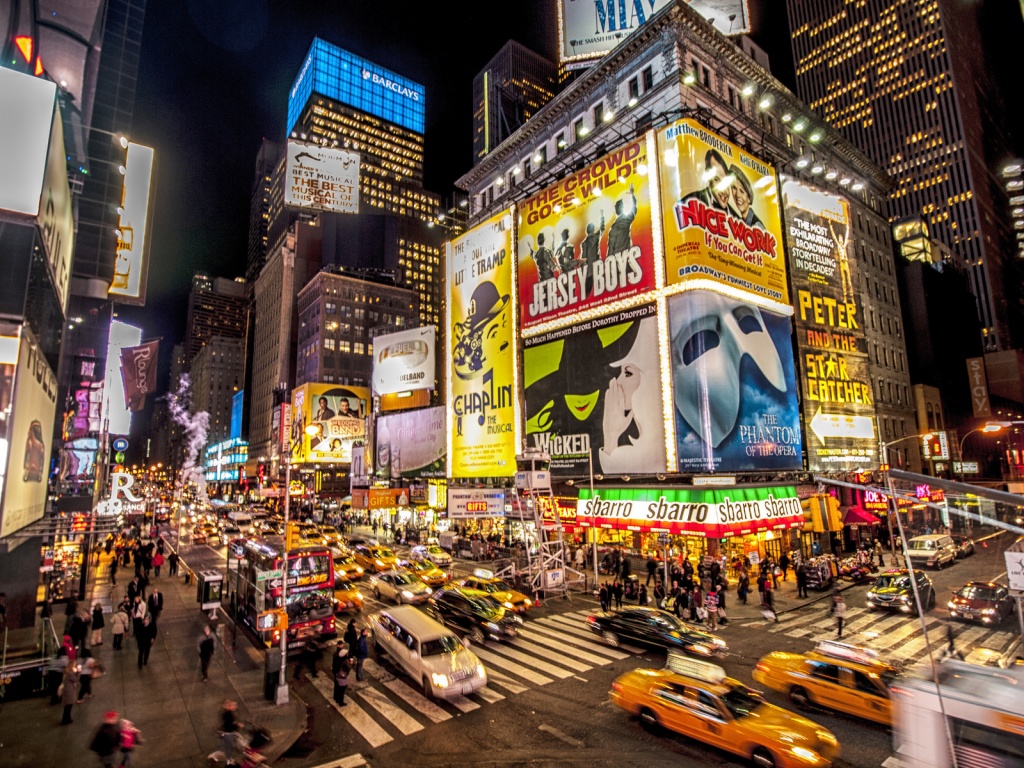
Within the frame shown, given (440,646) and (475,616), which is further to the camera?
(475,616)

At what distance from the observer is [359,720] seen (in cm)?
1336

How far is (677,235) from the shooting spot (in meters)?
32.2

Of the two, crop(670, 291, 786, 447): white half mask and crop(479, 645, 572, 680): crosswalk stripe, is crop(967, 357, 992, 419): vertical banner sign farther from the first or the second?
crop(479, 645, 572, 680): crosswalk stripe

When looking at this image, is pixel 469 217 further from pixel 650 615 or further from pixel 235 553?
pixel 650 615

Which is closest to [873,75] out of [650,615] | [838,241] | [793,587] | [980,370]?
[980,370]

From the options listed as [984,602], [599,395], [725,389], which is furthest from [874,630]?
[599,395]

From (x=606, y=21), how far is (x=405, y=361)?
3947 centimetres

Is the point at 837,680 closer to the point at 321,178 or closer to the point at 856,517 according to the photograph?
the point at 321,178

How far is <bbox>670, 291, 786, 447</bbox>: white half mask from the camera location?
31.1 meters

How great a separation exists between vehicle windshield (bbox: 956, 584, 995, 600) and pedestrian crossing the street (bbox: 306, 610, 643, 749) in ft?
35.5

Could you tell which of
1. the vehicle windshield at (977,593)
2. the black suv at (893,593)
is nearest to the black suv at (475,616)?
the vehicle windshield at (977,593)

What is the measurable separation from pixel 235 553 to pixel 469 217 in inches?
1558

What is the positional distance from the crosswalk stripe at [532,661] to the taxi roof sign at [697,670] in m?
3.56

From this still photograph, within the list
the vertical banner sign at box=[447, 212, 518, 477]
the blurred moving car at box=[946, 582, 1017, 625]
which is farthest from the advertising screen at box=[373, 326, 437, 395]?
the blurred moving car at box=[946, 582, 1017, 625]
